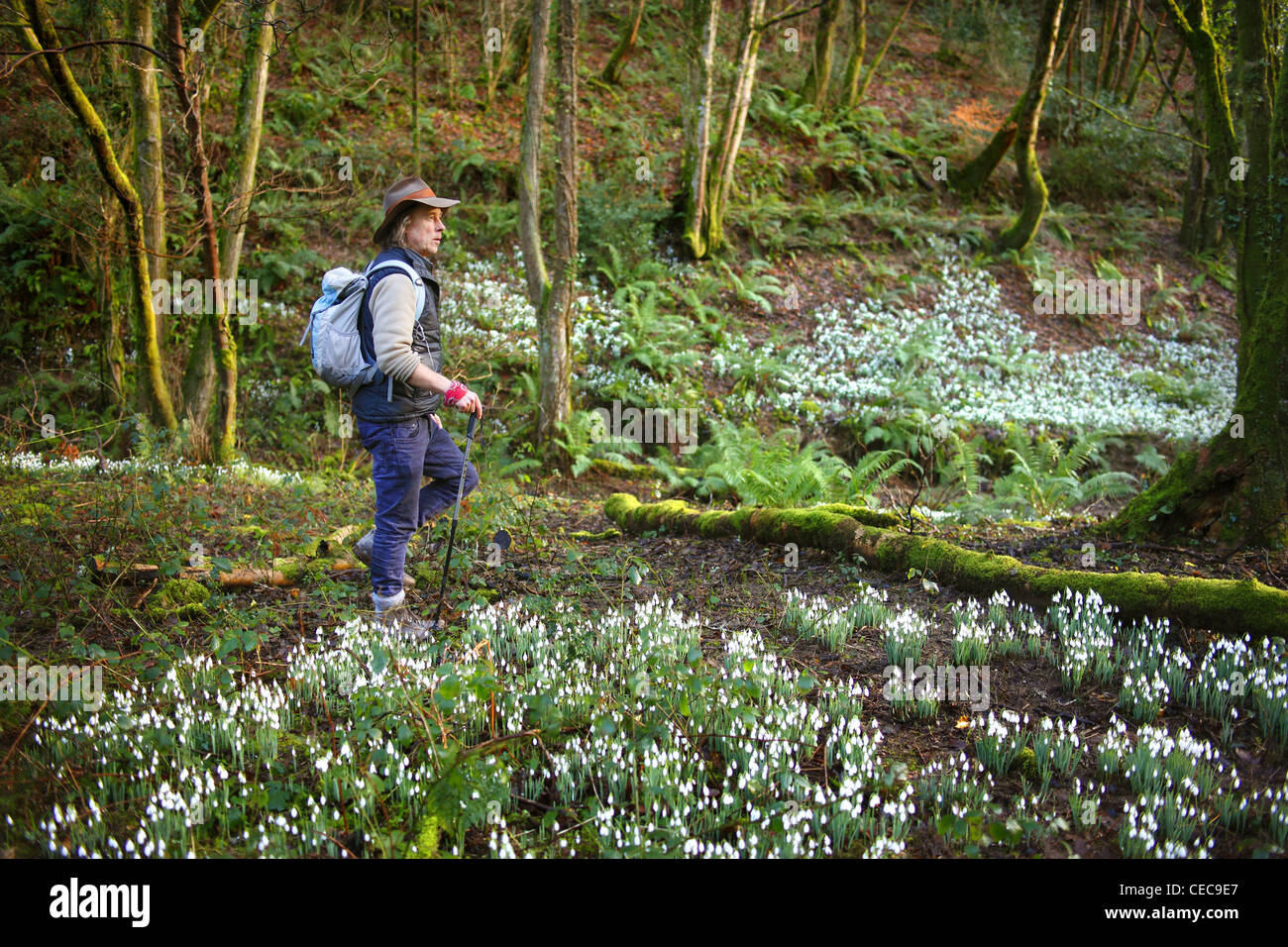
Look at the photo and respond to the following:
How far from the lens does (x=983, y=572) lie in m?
5.76

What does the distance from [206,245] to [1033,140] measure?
1652 cm

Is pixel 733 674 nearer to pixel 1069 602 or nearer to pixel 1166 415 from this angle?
pixel 1069 602

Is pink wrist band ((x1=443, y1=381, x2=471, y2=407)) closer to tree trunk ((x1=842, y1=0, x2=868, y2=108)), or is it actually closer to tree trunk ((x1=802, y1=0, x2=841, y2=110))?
tree trunk ((x1=802, y1=0, x2=841, y2=110))

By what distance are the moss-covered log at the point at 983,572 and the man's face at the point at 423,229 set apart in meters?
3.86

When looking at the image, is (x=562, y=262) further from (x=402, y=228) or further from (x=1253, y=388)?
(x=1253, y=388)

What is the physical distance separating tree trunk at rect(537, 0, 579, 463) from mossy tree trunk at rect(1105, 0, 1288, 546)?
7.12 metres

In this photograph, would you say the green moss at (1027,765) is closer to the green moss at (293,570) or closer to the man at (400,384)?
the man at (400,384)

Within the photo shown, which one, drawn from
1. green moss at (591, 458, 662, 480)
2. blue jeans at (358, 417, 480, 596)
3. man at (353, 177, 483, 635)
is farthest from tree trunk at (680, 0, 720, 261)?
blue jeans at (358, 417, 480, 596)

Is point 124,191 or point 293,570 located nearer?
point 293,570

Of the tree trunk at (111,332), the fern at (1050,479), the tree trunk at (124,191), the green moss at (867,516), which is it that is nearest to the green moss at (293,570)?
the green moss at (867,516)

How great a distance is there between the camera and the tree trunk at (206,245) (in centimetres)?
812

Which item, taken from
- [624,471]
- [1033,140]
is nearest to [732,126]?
[1033,140]
